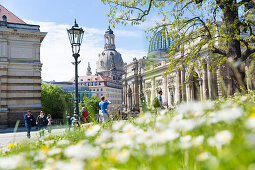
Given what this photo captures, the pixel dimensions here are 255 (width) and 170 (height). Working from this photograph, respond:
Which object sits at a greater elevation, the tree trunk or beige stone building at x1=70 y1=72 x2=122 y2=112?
beige stone building at x1=70 y1=72 x2=122 y2=112

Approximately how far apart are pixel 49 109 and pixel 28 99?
42.5 ft

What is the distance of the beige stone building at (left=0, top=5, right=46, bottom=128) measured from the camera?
26781 millimetres

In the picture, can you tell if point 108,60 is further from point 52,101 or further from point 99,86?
point 52,101

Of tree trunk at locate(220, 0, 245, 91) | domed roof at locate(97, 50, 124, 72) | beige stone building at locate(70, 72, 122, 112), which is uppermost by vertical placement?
domed roof at locate(97, 50, 124, 72)

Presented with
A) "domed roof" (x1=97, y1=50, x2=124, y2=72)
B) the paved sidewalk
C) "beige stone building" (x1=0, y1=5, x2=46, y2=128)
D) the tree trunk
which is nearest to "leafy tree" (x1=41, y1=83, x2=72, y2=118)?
"beige stone building" (x1=0, y1=5, x2=46, y2=128)

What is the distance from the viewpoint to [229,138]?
5.71 feet

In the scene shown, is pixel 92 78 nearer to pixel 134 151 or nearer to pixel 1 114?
pixel 1 114

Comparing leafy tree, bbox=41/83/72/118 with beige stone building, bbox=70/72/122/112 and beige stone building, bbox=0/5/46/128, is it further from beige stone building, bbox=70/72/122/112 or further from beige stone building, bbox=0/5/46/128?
beige stone building, bbox=70/72/122/112

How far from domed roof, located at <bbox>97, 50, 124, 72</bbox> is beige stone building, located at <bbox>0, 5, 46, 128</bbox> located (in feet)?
418

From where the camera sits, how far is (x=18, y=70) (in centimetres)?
2795

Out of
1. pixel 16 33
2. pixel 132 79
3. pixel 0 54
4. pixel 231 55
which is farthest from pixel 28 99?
pixel 132 79

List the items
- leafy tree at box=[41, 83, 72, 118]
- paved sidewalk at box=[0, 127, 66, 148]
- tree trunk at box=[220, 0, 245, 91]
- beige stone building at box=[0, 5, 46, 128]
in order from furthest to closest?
leafy tree at box=[41, 83, 72, 118] < beige stone building at box=[0, 5, 46, 128] < tree trunk at box=[220, 0, 245, 91] < paved sidewalk at box=[0, 127, 66, 148]

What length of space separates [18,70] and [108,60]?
129876 mm

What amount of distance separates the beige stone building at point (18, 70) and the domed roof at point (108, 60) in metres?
128
